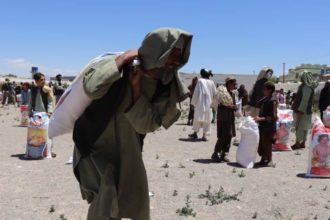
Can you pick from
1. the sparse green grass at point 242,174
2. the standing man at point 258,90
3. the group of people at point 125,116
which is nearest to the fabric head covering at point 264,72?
the standing man at point 258,90

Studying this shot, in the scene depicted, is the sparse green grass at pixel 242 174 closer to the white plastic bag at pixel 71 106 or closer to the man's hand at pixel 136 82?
the white plastic bag at pixel 71 106

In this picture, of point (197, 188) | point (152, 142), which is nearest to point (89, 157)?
point (197, 188)

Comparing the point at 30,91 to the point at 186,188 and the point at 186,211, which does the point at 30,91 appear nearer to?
the point at 186,188

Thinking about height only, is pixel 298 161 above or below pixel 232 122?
below

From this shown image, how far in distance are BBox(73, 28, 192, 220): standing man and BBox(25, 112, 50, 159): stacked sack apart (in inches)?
247

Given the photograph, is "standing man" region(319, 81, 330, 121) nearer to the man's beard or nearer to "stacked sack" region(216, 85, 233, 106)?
"stacked sack" region(216, 85, 233, 106)

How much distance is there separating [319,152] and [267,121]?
1083mm

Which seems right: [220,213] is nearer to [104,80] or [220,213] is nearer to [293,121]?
[104,80]

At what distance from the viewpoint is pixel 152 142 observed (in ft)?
39.1

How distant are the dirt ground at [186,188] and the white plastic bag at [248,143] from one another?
22 centimetres

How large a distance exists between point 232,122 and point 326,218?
12.0 ft

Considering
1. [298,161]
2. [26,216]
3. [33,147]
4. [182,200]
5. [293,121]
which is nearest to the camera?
[26,216]

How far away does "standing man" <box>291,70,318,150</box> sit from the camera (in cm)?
1068

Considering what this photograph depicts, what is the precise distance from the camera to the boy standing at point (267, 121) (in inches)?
326
